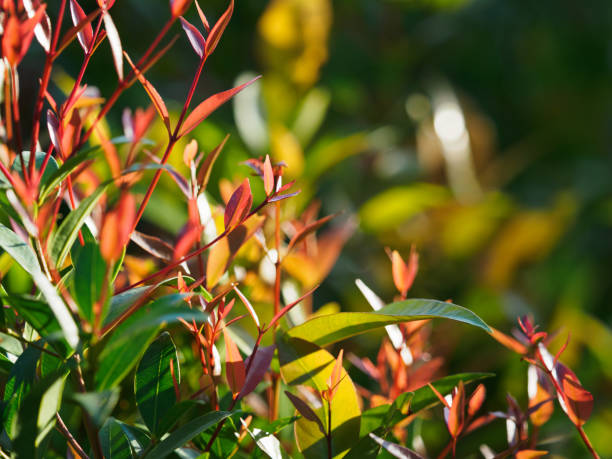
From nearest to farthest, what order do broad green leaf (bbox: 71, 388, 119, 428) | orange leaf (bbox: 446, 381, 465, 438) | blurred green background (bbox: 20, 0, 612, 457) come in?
broad green leaf (bbox: 71, 388, 119, 428), orange leaf (bbox: 446, 381, 465, 438), blurred green background (bbox: 20, 0, 612, 457)

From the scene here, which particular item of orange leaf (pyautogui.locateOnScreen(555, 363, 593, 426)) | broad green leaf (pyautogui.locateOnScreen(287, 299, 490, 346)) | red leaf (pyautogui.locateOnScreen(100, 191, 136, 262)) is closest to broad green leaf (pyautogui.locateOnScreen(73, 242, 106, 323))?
red leaf (pyautogui.locateOnScreen(100, 191, 136, 262))

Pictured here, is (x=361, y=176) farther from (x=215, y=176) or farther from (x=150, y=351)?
(x=150, y=351)

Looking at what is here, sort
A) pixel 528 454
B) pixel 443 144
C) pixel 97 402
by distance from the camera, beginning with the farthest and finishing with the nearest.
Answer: pixel 443 144, pixel 528 454, pixel 97 402

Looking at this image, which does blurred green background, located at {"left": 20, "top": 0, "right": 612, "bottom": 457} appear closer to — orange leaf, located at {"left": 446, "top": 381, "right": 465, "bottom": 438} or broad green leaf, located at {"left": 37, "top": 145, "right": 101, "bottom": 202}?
orange leaf, located at {"left": 446, "top": 381, "right": 465, "bottom": 438}

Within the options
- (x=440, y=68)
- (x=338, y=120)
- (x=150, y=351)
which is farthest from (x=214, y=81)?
(x=150, y=351)

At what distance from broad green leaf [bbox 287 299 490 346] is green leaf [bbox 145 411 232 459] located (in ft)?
0.20

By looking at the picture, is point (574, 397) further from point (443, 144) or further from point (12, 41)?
point (443, 144)

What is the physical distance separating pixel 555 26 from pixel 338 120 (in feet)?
2.82

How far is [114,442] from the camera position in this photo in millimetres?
291

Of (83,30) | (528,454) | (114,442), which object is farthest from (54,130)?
(528,454)

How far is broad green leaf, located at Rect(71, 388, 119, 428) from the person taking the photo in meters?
0.18

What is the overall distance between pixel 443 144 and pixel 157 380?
2.58ft

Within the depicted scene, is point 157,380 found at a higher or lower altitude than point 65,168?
lower

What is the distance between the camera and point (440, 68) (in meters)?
1.59
